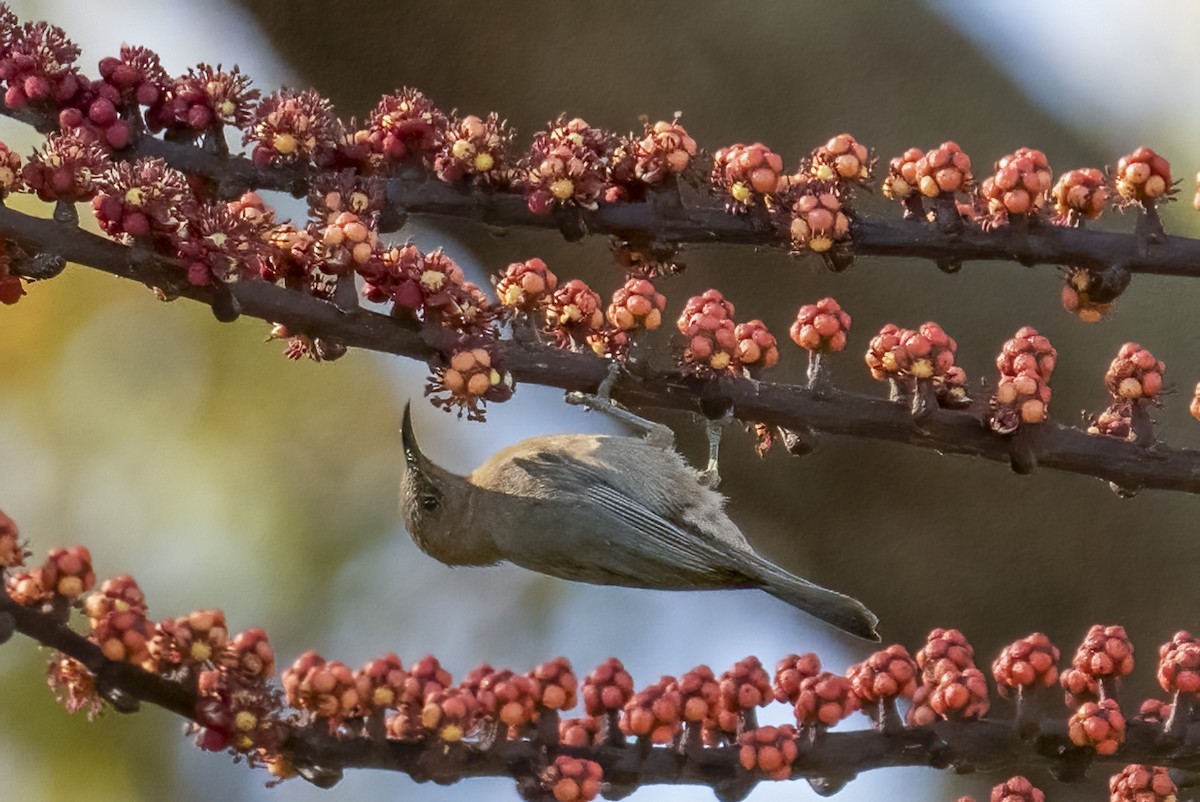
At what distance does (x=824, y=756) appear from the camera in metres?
1.53

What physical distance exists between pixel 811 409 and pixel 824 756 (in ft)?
1.33

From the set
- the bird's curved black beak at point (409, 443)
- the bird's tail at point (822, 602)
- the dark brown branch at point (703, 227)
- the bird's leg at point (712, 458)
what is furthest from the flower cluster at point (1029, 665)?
the bird's curved black beak at point (409, 443)

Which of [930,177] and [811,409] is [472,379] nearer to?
[811,409]

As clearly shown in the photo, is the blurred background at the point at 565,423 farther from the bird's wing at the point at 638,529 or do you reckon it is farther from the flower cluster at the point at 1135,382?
the flower cluster at the point at 1135,382

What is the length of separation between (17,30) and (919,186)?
1.01 m

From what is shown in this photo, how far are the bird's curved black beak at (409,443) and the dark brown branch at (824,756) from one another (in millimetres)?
854

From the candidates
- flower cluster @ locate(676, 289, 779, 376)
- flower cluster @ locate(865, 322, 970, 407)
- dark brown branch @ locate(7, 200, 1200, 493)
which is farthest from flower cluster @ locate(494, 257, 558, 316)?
flower cluster @ locate(865, 322, 970, 407)

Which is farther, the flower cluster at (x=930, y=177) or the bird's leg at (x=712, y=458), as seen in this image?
the bird's leg at (x=712, y=458)

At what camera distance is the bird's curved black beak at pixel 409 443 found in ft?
7.80

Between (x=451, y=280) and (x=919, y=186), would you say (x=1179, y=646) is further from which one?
(x=451, y=280)

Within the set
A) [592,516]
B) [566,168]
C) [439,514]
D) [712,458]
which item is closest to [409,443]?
[439,514]

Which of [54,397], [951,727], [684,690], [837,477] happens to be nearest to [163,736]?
[54,397]

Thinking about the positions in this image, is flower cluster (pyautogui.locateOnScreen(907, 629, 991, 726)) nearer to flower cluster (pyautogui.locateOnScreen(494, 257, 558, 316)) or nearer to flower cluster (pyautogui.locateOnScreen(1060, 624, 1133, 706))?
flower cluster (pyautogui.locateOnScreen(1060, 624, 1133, 706))

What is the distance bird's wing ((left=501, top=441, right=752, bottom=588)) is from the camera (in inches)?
97.3
